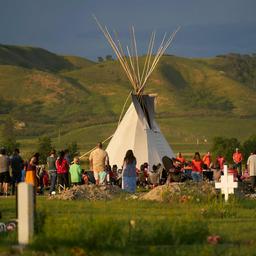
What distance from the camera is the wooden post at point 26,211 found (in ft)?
36.9

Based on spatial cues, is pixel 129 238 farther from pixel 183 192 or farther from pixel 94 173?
pixel 94 173

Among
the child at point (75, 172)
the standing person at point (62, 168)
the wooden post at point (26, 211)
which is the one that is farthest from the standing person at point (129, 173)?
the wooden post at point (26, 211)

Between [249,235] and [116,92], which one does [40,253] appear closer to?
Result: [249,235]

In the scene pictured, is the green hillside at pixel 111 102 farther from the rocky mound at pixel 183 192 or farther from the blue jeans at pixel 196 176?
the rocky mound at pixel 183 192

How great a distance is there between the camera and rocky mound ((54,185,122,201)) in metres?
21.7

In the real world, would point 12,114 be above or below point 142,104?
above

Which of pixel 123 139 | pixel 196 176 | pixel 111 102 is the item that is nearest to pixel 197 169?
pixel 196 176

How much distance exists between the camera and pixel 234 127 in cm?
10162

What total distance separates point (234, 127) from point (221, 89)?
57.4 metres

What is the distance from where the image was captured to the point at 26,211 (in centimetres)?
1136

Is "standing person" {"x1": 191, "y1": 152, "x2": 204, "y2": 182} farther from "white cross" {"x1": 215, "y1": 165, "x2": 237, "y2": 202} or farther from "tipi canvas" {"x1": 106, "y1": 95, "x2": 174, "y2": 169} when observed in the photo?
"white cross" {"x1": 215, "y1": 165, "x2": 237, "y2": 202}

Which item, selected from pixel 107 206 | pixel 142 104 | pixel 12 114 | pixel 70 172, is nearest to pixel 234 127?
pixel 12 114

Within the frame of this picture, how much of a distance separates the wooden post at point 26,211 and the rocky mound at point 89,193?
32.2 feet

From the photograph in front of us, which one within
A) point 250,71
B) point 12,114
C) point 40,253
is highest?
point 250,71
